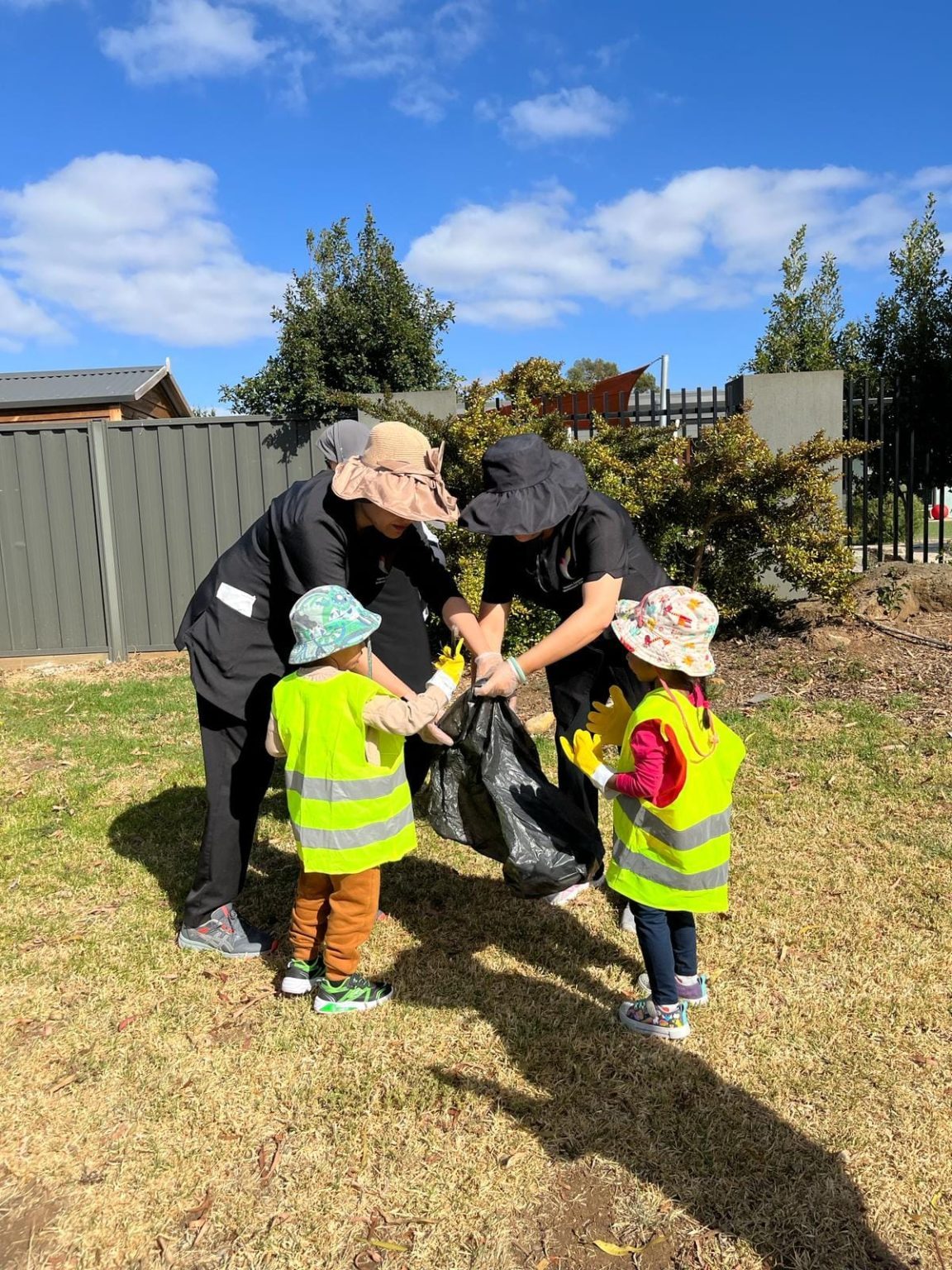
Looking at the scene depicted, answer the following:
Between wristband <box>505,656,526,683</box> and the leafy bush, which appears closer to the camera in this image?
wristband <box>505,656,526,683</box>

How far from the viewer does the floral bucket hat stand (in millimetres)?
2566

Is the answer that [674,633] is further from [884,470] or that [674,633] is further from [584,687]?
[884,470]

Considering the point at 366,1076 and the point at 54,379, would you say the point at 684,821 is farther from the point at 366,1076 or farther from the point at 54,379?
the point at 54,379

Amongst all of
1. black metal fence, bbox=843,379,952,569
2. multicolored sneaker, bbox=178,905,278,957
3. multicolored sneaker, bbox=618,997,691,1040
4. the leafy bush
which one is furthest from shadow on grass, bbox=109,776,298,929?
black metal fence, bbox=843,379,952,569

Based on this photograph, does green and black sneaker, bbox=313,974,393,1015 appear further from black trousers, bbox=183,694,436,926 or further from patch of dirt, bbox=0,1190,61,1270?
patch of dirt, bbox=0,1190,61,1270

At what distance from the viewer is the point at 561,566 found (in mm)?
3195

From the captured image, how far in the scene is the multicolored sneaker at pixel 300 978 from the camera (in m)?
2.96

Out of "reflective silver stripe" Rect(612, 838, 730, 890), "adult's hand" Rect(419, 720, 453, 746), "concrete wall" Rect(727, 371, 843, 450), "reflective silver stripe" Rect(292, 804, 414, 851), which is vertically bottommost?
"reflective silver stripe" Rect(612, 838, 730, 890)

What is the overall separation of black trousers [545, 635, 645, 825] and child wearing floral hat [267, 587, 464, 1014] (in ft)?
2.33

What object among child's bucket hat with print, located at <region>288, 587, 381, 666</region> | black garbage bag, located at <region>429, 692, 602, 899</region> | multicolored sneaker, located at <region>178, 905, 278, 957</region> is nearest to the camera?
child's bucket hat with print, located at <region>288, 587, 381, 666</region>

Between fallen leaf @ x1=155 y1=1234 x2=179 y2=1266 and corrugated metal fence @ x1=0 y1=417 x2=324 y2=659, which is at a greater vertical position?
corrugated metal fence @ x1=0 y1=417 x2=324 y2=659

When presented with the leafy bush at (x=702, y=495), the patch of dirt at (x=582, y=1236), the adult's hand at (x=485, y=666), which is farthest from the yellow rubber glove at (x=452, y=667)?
the leafy bush at (x=702, y=495)

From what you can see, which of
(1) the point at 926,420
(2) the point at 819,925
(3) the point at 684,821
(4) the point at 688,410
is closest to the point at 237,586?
(3) the point at 684,821

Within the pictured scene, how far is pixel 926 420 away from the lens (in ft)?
36.5
